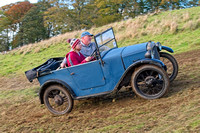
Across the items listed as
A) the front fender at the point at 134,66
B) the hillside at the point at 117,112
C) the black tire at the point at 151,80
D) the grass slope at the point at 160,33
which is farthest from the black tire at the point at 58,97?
the grass slope at the point at 160,33

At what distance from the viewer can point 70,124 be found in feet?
16.4

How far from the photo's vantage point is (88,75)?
5.39 m

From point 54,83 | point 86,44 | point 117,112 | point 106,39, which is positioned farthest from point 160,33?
point 117,112

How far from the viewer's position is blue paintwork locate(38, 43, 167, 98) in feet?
16.9

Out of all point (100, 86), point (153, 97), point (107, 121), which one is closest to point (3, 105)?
point (100, 86)

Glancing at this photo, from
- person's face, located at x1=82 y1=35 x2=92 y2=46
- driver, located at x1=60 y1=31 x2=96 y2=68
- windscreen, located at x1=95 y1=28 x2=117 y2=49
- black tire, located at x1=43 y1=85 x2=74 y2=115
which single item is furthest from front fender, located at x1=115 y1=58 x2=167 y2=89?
person's face, located at x1=82 y1=35 x2=92 y2=46

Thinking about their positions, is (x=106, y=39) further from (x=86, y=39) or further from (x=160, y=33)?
(x=160, y=33)

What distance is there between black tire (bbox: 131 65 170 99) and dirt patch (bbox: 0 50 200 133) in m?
0.18

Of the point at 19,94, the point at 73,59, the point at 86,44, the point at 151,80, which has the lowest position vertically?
the point at 19,94

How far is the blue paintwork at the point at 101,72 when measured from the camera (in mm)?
5145

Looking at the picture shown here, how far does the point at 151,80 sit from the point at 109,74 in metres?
0.93

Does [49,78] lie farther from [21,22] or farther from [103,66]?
[21,22]

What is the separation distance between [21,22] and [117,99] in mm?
41321

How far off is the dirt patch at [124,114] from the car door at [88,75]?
65cm
